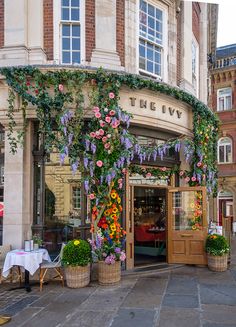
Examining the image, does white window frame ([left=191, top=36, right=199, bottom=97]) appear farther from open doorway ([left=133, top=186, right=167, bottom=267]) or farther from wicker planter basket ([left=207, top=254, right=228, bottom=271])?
wicker planter basket ([left=207, top=254, right=228, bottom=271])

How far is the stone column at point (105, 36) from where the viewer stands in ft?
32.4

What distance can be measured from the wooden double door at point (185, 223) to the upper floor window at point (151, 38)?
3374 millimetres

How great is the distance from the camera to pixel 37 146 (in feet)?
32.0

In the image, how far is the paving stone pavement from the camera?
6238 millimetres

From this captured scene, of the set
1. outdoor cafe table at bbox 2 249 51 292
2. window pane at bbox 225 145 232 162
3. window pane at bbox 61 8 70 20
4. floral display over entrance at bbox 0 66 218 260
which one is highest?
window pane at bbox 61 8 70 20

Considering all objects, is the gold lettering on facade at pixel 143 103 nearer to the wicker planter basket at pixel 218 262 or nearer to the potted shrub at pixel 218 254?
the potted shrub at pixel 218 254

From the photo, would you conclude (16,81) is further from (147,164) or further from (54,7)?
(147,164)

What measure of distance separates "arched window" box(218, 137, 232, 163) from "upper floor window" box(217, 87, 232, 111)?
2.39 m

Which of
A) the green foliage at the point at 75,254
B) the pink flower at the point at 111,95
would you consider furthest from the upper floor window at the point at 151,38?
the green foliage at the point at 75,254

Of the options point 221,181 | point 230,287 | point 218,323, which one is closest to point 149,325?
point 218,323

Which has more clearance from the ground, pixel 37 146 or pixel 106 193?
pixel 37 146

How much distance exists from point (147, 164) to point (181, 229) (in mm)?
2010

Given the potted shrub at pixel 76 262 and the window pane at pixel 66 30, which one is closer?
the potted shrub at pixel 76 262

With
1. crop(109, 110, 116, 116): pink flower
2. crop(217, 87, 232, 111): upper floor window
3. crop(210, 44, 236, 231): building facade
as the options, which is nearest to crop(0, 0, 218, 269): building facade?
crop(109, 110, 116, 116): pink flower
